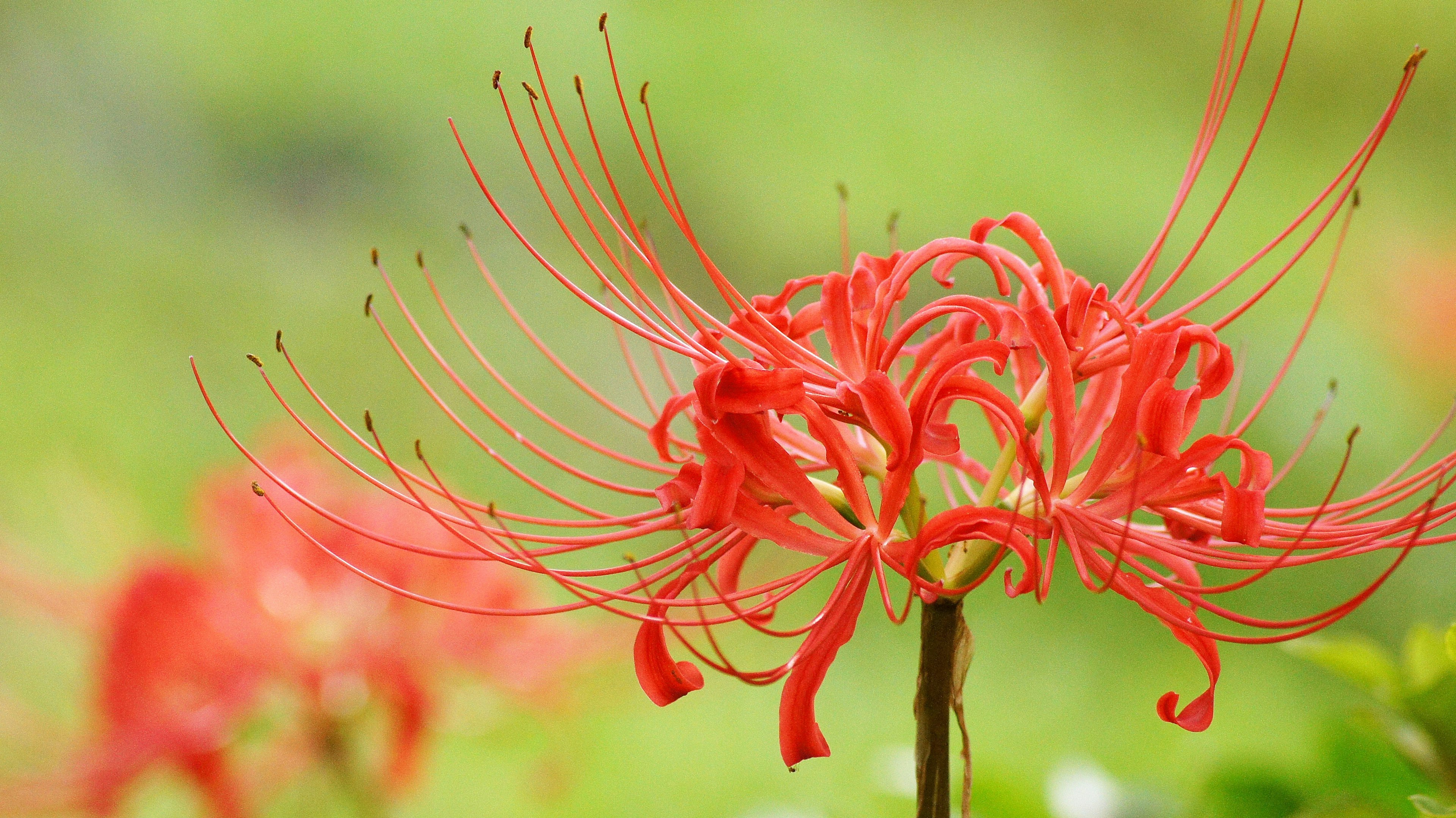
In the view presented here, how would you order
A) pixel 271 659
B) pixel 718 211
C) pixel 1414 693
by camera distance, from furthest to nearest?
pixel 718 211, pixel 271 659, pixel 1414 693

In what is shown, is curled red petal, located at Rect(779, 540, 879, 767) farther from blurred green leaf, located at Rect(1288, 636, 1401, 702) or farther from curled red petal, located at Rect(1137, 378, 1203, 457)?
blurred green leaf, located at Rect(1288, 636, 1401, 702)

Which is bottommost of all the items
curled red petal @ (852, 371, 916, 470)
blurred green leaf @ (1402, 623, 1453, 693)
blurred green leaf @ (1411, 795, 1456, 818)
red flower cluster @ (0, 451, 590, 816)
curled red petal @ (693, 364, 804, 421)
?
blurred green leaf @ (1411, 795, 1456, 818)

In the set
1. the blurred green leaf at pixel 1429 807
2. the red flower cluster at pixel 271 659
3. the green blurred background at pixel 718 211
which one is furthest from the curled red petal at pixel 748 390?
the green blurred background at pixel 718 211

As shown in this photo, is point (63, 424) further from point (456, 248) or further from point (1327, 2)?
point (1327, 2)

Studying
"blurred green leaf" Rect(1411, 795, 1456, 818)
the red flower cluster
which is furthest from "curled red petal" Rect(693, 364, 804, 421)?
the red flower cluster

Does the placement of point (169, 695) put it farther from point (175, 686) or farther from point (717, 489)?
point (717, 489)

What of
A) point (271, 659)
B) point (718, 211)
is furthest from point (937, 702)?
point (718, 211)
